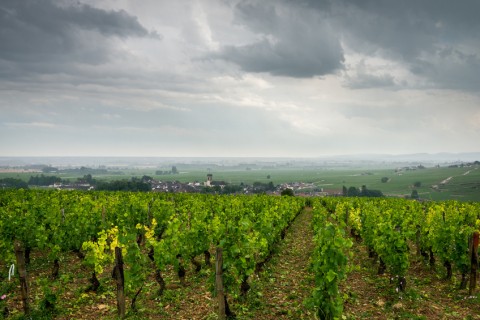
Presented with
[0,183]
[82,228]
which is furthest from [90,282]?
[0,183]

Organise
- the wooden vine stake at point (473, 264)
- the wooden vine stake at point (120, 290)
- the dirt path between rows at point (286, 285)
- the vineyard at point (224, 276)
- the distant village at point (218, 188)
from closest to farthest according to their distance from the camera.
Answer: the wooden vine stake at point (120, 290) < the vineyard at point (224, 276) < the dirt path between rows at point (286, 285) < the wooden vine stake at point (473, 264) < the distant village at point (218, 188)

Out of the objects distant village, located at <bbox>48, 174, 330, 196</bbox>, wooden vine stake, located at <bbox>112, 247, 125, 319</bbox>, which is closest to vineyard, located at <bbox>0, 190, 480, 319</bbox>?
wooden vine stake, located at <bbox>112, 247, 125, 319</bbox>

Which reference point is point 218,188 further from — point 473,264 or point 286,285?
point 473,264

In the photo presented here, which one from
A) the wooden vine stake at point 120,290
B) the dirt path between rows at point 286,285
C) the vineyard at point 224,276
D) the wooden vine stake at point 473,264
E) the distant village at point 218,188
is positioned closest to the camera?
the wooden vine stake at point 120,290

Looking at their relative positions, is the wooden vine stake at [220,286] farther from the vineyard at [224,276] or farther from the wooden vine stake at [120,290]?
the wooden vine stake at [120,290]

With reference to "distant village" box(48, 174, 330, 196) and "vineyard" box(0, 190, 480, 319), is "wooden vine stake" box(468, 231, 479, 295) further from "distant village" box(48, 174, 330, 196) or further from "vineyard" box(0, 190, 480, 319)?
"distant village" box(48, 174, 330, 196)

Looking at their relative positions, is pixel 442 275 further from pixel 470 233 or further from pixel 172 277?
pixel 172 277

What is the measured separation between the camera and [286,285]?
42.3 ft

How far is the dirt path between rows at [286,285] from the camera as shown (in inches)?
409

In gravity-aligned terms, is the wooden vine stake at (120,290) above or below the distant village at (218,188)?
above

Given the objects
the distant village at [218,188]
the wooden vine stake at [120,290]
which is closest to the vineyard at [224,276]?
the wooden vine stake at [120,290]

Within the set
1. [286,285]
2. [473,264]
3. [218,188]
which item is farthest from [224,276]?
[218,188]

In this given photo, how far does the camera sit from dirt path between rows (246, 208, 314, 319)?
10.4 m

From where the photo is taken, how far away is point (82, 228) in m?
15.5
